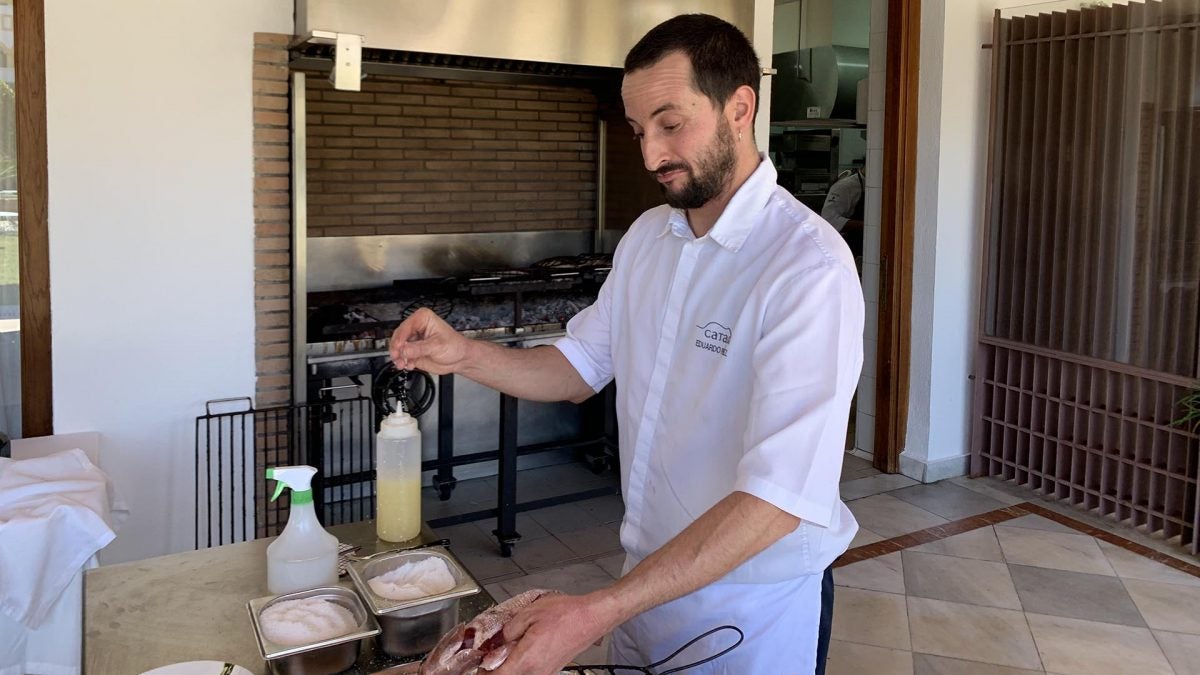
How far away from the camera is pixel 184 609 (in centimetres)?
170

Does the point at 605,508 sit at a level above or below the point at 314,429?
below

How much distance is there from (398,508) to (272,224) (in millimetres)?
2098

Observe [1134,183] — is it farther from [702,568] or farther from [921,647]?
[702,568]

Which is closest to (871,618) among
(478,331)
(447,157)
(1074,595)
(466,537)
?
(1074,595)

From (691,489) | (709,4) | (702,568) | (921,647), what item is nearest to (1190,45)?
(709,4)

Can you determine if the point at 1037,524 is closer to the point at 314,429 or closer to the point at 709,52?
the point at 314,429

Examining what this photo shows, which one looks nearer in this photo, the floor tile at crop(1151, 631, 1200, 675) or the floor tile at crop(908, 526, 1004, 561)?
the floor tile at crop(1151, 631, 1200, 675)

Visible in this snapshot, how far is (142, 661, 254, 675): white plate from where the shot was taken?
142cm

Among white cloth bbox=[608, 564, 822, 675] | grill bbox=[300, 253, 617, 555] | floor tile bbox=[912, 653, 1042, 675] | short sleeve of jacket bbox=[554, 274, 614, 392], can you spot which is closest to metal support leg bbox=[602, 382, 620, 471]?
grill bbox=[300, 253, 617, 555]

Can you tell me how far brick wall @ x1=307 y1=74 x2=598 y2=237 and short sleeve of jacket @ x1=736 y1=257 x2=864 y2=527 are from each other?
12.8ft

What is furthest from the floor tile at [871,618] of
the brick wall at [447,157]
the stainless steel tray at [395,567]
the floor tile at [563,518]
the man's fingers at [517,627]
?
the brick wall at [447,157]

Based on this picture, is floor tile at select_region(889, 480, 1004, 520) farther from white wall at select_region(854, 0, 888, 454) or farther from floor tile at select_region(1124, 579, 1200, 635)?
floor tile at select_region(1124, 579, 1200, 635)

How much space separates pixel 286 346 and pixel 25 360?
0.85 metres

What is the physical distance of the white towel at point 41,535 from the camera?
2627 mm
